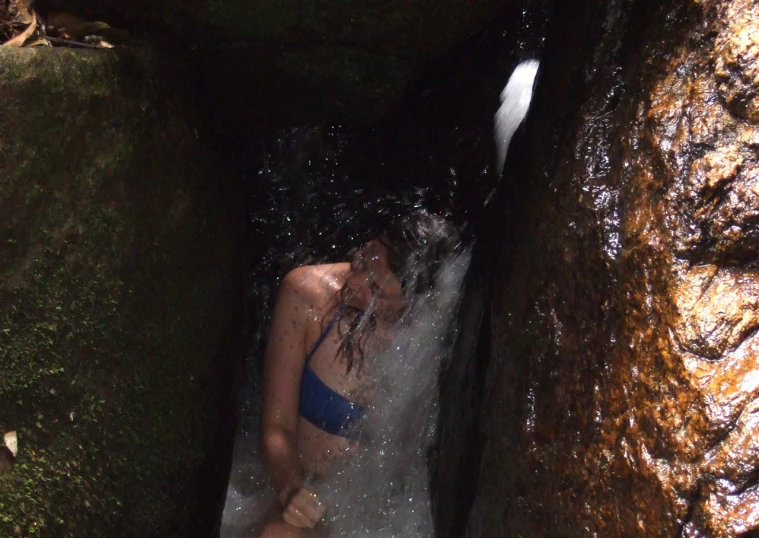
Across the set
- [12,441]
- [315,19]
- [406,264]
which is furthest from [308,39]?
[12,441]

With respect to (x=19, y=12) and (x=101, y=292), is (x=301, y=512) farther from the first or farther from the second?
(x=19, y=12)

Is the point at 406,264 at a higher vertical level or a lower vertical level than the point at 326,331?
higher

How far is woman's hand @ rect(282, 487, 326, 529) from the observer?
242 centimetres

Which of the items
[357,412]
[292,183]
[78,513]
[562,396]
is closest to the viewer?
[562,396]

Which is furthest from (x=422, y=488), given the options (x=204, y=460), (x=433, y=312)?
(x=204, y=460)

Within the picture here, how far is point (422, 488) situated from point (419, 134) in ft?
4.64

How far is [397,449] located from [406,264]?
2.41ft

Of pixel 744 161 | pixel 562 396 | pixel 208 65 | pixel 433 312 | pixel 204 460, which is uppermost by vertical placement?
pixel 744 161

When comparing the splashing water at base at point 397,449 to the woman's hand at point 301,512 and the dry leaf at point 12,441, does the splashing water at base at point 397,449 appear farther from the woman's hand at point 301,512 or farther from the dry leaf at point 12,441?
the dry leaf at point 12,441

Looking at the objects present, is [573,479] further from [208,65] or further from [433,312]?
[208,65]

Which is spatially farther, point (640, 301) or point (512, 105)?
point (512, 105)

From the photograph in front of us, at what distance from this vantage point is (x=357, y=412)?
2512mm

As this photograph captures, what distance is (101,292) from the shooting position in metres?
1.78

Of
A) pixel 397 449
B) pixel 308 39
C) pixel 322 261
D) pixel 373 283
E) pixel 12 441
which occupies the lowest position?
pixel 397 449
